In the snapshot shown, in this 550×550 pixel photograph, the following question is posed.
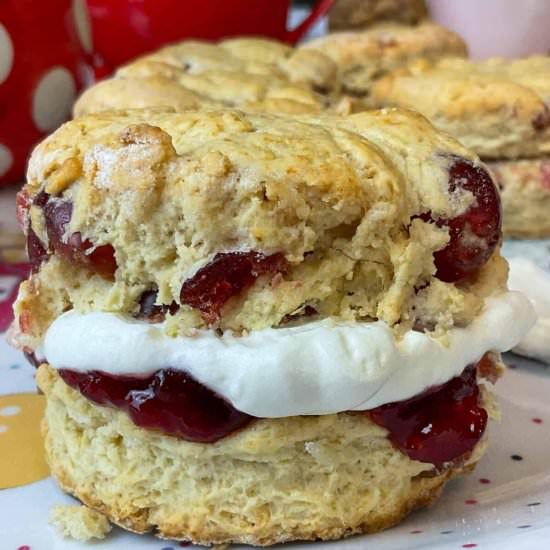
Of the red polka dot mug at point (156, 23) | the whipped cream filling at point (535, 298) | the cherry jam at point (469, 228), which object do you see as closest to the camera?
the cherry jam at point (469, 228)

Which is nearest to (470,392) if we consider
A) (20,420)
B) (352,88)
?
(20,420)

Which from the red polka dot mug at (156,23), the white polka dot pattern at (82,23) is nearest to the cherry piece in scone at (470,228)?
the white polka dot pattern at (82,23)

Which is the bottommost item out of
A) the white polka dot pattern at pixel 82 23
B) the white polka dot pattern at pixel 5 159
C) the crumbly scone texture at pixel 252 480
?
the white polka dot pattern at pixel 5 159

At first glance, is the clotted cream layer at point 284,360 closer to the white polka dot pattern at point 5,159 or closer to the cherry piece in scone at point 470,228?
the cherry piece in scone at point 470,228

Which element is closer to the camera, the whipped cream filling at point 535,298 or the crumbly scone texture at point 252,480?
the crumbly scone texture at point 252,480

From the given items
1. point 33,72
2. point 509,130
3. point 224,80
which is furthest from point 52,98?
point 509,130

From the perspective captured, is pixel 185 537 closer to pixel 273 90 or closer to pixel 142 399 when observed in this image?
pixel 142 399

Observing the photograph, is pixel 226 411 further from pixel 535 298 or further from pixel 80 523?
pixel 535 298
